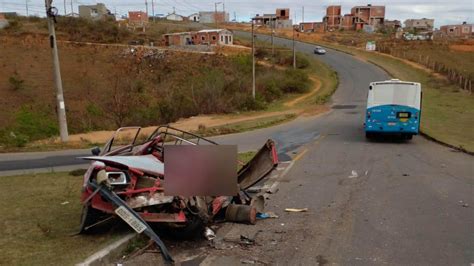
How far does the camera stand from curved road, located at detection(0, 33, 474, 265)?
711 centimetres

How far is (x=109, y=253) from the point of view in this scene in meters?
6.63

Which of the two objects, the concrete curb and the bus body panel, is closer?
the concrete curb

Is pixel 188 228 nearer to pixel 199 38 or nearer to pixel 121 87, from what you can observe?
pixel 121 87

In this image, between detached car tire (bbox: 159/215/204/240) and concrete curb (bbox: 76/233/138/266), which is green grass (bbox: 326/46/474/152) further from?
concrete curb (bbox: 76/233/138/266)

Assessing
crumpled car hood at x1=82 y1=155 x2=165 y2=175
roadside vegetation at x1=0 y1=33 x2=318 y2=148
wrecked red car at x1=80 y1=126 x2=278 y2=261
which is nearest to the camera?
wrecked red car at x1=80 y1=126 x2=278 y2=261

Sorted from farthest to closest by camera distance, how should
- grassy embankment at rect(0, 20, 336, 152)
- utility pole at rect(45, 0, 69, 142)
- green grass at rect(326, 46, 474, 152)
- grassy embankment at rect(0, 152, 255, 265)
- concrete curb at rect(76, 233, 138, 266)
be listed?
grassy embankment at rect(0, 20, 336, 152) < green grass at rect(326, 46, 474, 152) < utility pole at rect(45, 0, 69, 142) < grassy embankment at rect(0, 152, 255, 265) < concrete curb at rect(76, 233, 138, 266)

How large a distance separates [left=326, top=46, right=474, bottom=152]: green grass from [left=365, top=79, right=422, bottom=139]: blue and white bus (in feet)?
6.20

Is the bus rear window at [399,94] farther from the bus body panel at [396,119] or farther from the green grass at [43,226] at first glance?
the green grass at [43,226]

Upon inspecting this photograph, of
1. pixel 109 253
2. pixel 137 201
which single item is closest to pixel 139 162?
pixel 137 201

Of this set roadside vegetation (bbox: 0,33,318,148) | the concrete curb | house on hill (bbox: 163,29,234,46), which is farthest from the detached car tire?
house on hill (bbox: 163,29,234,46)

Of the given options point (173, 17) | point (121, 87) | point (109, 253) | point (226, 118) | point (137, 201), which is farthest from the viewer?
point (173, 17)

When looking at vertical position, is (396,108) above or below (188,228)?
below

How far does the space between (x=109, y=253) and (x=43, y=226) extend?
2.04m

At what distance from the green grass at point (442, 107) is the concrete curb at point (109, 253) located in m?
16.1
